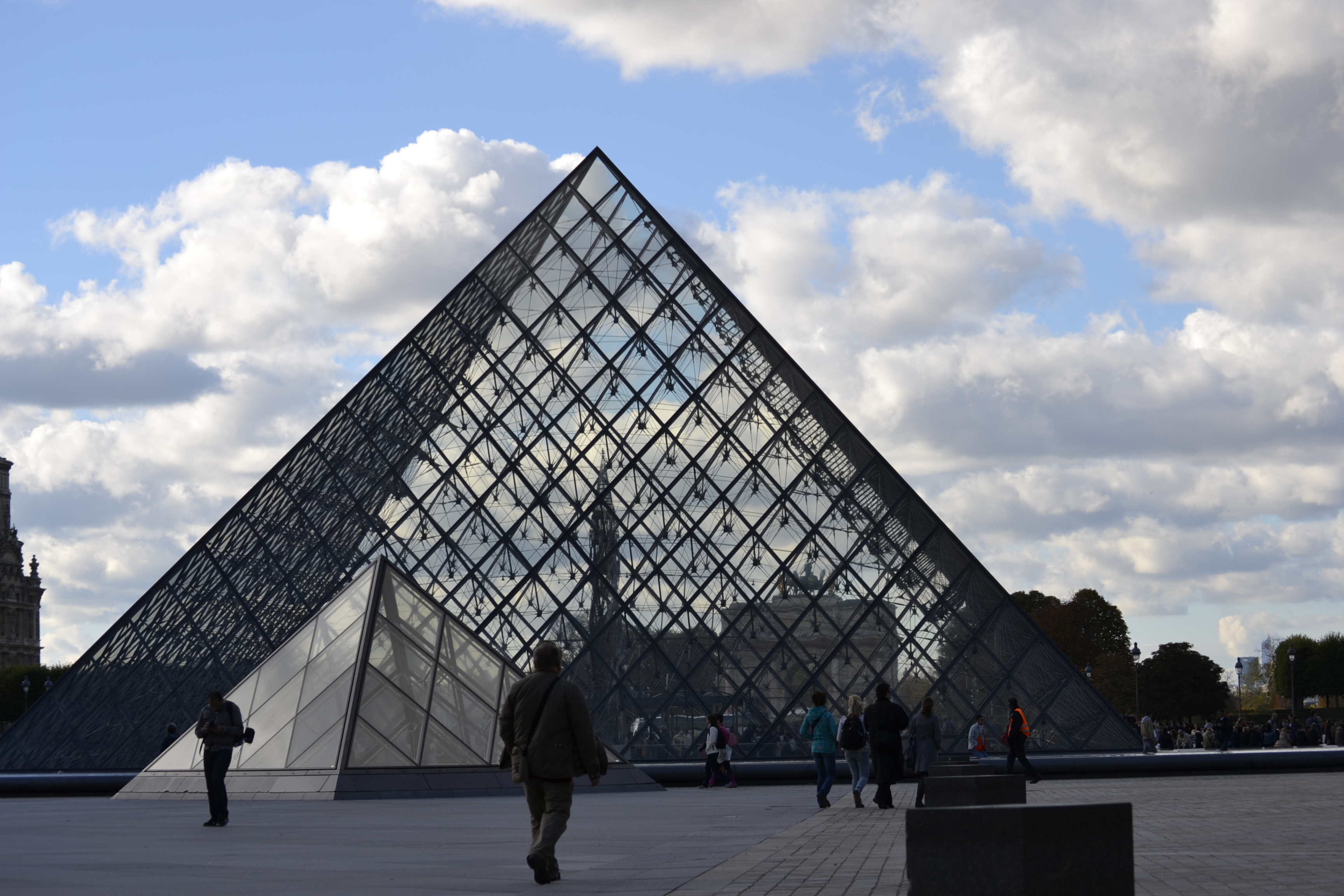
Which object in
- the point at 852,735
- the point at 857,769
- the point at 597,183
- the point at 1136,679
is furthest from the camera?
the point at 1136,679

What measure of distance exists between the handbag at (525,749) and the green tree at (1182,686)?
7345cm

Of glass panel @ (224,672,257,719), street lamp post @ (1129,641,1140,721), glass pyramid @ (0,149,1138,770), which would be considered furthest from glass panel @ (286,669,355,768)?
street lamp post @ (1129,641,1140,721)

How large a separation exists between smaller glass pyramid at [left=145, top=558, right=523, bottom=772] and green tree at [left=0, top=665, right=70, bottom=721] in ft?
255

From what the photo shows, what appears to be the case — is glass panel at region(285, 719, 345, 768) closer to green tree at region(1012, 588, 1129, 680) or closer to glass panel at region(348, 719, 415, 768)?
glass panel at region(348, 719, 415, 768)

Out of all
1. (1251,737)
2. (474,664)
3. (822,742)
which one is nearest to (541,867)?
(822,742)

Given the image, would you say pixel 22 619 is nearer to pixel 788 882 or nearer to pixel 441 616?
pixel 441 616

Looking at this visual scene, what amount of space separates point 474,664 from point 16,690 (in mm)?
83280

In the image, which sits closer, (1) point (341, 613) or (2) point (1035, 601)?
(1) point (341, 613)

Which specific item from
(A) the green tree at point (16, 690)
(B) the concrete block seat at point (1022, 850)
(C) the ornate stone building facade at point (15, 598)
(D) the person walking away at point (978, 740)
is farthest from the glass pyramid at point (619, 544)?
(C) the ornate stone building facade at point (15, 598)

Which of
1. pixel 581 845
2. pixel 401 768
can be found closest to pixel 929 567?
pixel 401 768

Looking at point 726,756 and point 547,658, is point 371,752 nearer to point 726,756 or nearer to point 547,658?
point 726,756

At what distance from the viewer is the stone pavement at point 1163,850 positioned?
6.58 m

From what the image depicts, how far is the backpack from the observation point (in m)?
14.2

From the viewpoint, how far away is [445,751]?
16875 mm
